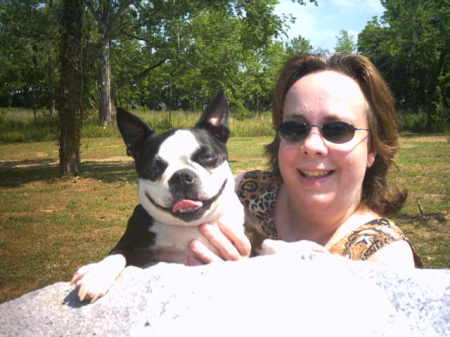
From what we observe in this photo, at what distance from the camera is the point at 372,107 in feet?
8.95

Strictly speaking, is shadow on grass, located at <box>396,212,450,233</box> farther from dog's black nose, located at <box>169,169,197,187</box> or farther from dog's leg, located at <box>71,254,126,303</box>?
dog's leg, located at <box>71,254,126,303</box>

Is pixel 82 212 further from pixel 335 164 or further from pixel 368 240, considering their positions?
pixel 368 240

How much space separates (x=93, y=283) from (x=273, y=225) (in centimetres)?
153

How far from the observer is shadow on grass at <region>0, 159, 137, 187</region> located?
12.5 m

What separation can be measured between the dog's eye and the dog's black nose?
16cm

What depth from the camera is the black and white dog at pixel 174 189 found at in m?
2.30

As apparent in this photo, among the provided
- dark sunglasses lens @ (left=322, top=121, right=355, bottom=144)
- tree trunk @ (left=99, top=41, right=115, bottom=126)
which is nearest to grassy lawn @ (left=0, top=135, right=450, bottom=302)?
dark sunglasses lens @ (left=322, top=121, right=355, bottom=144)

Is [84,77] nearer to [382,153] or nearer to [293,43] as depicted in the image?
[382,153]

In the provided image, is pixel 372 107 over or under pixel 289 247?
over

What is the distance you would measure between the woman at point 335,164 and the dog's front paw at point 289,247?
128mm

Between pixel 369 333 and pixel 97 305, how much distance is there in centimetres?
96

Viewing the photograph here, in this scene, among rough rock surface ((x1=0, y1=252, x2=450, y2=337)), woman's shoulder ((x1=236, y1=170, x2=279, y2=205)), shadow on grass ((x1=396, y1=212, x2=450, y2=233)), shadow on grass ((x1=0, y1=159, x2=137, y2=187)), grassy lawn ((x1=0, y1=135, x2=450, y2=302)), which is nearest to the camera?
rough rock surface ((x1=0, y1=252, x2=450, y2=337))

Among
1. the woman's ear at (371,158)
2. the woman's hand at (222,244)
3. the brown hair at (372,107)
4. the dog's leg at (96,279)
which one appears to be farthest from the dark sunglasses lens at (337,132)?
the dog's leg at (96,279)

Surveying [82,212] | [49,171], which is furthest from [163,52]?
[82,212]
